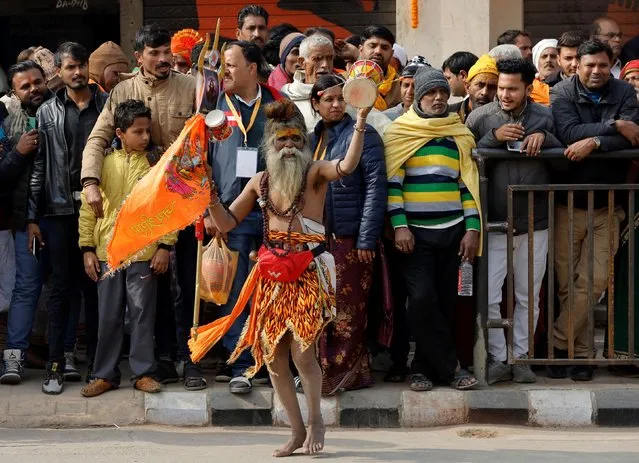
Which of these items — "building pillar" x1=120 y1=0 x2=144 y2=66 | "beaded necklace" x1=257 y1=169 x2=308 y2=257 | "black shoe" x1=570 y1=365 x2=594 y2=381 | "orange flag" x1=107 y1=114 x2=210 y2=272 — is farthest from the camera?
"building pillar" x1=120 y1=0 x2=144 y2=66

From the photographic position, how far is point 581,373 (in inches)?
323

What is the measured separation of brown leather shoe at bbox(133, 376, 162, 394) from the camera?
315 inches

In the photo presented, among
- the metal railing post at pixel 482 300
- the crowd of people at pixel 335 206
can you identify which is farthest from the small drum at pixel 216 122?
the metal railing post at pixel 482 300

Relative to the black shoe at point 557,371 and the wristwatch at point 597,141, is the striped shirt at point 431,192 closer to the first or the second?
the wristwatch at point 597,141

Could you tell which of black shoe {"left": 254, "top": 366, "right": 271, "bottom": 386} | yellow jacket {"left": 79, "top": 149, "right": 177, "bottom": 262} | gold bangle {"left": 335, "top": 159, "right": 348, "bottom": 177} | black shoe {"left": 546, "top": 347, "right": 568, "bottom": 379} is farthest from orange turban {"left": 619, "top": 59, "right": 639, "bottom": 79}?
yellow jacket {"left": 79, "top": 149, "right": 177, "bottom": 262}

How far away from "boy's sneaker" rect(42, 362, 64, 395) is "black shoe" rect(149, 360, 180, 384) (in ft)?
1.94

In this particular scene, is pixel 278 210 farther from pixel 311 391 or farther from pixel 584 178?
pixel 584 178

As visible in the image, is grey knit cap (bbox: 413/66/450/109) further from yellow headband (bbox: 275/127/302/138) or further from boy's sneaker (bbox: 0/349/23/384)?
boy's sneaker (bbox: 0/349/23/384)

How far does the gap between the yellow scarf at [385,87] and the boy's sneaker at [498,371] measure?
196 centimetres

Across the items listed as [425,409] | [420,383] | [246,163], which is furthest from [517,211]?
[246,163]

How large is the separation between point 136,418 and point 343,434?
1286 millimetres

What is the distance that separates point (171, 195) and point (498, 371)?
8.16 ft

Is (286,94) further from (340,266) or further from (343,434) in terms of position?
(343,434)

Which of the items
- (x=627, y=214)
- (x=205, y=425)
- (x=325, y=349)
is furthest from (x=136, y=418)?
(x=627, y=214)
